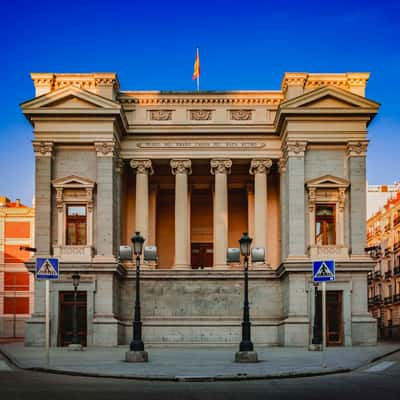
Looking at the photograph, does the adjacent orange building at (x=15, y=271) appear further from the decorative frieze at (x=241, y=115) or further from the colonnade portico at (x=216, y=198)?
the decorative frieze at (x=241, y=115)

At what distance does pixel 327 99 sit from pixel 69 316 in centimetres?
1911

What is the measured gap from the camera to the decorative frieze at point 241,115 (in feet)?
166

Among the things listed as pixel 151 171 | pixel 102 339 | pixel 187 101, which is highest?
pixel 187 101

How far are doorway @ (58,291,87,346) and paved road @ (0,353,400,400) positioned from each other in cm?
2067

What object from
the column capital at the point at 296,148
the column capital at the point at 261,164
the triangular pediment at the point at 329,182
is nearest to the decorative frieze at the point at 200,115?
the column capital at the point at 261,164

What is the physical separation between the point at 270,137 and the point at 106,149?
1020 cm

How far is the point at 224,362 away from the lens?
3047 centimetres

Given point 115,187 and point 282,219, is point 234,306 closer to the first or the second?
point 282,219

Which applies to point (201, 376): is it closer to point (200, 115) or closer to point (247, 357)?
point (247, 357)

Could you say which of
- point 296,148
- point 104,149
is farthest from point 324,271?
point 104,149

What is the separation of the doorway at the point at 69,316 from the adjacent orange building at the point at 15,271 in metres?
40.6

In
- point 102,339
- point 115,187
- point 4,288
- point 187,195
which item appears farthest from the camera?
point 4,288

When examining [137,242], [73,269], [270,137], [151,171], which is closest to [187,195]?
[151,171]

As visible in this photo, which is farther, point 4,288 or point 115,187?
point 4,288
